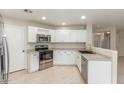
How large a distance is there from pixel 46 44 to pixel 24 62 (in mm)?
1762

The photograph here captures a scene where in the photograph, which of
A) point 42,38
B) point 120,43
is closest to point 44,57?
point 42,38

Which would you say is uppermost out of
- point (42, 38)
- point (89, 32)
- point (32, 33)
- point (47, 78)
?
point (89, 32)

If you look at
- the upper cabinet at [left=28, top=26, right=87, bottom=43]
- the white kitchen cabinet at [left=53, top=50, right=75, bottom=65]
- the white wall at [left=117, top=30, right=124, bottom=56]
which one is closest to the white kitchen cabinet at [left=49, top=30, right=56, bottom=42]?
the upper cabinet at [left=28, top=26, right=87, bottom=43]

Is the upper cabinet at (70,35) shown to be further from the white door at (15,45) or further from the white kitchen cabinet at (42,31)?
the white door at (15,45)

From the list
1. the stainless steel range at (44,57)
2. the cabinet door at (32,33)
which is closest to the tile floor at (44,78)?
the stainless steel range at (44,57)

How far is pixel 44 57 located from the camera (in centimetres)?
612

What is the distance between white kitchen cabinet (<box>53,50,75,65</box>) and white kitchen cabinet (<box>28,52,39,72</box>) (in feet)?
4.67

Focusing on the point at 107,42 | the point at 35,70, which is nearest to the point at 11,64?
the point at 35,70

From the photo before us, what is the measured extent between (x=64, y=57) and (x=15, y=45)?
2657mm

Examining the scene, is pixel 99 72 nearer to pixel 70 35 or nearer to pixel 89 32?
pixel 89 32

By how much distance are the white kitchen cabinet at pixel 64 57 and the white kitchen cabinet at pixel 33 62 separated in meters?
1.42

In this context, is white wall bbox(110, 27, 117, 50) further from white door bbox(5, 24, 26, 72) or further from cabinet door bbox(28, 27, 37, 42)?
white door bbox(5, 24, 26, 72)
